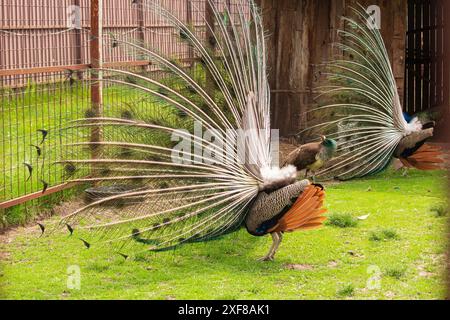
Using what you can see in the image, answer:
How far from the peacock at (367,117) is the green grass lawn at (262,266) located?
1.79 meters

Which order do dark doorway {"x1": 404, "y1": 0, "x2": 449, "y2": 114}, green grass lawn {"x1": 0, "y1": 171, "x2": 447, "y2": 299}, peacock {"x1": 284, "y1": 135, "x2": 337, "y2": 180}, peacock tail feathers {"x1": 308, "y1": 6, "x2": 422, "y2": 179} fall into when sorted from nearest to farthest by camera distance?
green grass lawn {"x1": 0, "y1": 171, "x2": 447, "y2": 299}, peacock {"x1": 284, "y1": 135, "x2": 337, "y2": 180}, peacock tail feathers {"x1": 308, "y1": 6, "x2": 422, "y2": 179}, dark doorway {"x1": 404, "y1": 0, "x2": 449, "y2": 114}

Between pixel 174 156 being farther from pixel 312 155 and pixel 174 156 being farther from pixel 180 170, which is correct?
pixel 312 155

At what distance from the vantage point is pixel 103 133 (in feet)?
21.6

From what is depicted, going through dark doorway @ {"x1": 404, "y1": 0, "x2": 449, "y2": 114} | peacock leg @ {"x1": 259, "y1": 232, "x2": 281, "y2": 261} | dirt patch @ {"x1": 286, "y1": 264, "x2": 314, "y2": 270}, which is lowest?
dirt patch @ {"x1": 286, "y1": 264, "x2": 314, "y2": 270}

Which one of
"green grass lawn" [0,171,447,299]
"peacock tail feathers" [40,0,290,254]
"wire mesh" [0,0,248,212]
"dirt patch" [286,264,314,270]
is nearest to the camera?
"green grass lawn" [0,171,447,299]

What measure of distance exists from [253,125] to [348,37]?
4451mm

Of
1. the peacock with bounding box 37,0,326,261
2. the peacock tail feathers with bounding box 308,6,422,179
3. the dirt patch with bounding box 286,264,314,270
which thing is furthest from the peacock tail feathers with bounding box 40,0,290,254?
the peacock tail feathers with bounding box 308,6,422,179

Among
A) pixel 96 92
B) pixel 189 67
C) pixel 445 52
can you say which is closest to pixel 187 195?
pixel 189 67

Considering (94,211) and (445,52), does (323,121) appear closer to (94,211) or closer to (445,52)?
(445,52)

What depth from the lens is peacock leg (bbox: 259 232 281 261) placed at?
6824 millimetres

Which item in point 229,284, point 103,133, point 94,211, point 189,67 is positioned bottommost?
point 229,284
